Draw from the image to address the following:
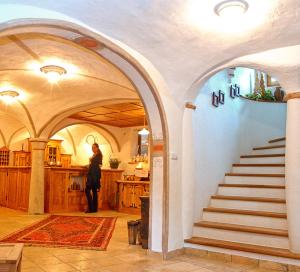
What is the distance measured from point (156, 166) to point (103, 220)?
137 inches

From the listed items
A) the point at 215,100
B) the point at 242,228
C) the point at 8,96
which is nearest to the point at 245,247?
the point at 242,228

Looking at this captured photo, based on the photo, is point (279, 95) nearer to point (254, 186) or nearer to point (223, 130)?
point (223, 130)

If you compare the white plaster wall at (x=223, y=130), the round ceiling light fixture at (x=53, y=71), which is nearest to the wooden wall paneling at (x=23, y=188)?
the round ceiling light fixture at (x=53, y=71)

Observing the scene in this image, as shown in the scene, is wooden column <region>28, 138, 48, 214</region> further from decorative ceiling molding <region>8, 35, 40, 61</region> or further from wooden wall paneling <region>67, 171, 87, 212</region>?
decorative ceiling molding <region>8, 35, 40, 61</region>

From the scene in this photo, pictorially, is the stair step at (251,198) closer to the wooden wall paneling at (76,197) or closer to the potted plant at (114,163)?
the wooden wall paneling at (76,197)

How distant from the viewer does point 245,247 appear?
4.20 m

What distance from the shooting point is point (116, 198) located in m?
9.88

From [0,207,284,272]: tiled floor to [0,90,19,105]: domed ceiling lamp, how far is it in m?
3.54

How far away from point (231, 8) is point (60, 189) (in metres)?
7.20

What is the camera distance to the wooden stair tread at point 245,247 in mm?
3936

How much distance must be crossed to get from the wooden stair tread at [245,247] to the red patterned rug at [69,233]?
1.39 metres

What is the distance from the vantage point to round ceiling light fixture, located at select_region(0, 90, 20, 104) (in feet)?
23.2

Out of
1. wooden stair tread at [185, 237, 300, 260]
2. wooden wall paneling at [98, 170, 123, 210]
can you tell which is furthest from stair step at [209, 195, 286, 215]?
wooden wall paneling at [98, 170, 123, 210]

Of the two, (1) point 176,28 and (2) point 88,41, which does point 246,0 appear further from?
(2) point 88,41
